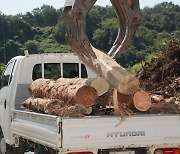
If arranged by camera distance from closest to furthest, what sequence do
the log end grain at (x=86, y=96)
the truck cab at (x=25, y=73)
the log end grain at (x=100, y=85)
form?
1. the log end grain at (x=86, y=96)
2. the log end grain at (x=100, y=85)
3. the truck cab at (x=25, y=73)

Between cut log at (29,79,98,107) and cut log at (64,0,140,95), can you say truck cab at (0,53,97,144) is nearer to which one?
cut log at (29,79,98,107)

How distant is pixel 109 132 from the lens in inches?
235

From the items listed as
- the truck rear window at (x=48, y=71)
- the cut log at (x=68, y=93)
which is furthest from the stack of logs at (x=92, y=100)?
the truck rear window at (x=48, y=71)

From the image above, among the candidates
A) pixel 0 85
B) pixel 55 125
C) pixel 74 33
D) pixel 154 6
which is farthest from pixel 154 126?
pixel 154 6

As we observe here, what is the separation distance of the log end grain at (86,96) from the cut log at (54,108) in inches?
3.7

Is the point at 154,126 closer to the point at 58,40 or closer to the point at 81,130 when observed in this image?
the point at 81,130

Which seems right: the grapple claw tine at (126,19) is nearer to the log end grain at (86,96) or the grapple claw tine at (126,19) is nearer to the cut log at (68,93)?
the cut log at (68,93)

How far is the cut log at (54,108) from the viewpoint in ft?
19.9

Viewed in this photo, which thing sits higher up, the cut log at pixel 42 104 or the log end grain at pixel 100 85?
the log end grain at pixel 100 85

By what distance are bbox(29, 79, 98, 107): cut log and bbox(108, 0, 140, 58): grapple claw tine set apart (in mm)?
1350

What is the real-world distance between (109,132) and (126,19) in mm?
2893

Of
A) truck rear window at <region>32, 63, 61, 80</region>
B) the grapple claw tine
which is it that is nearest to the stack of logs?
the grapple claw tine

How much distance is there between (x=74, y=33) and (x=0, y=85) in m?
3.01

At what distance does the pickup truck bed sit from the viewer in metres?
5.80
